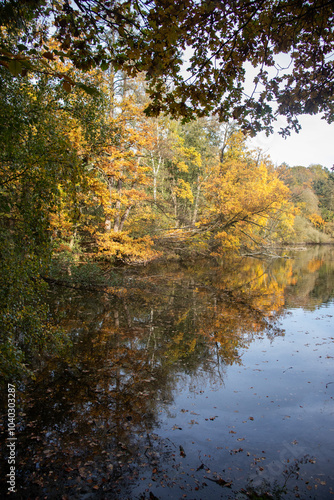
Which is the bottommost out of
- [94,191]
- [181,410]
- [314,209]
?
[181,410]

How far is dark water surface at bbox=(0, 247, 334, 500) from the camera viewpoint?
3717mm

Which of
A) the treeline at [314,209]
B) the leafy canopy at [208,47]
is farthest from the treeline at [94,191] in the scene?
the treeline at [314,209]

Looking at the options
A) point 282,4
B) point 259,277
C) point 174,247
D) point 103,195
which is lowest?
point 259,277

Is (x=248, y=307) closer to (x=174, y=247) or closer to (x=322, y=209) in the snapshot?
(x=174, y=247)

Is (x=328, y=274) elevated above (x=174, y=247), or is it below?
below

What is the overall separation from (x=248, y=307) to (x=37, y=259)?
361 inches

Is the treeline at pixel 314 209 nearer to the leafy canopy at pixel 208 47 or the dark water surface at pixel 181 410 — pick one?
the dark water surface at pixel 181 410

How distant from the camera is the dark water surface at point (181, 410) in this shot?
12.2 feet

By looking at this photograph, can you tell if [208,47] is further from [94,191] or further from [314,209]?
[314,209]

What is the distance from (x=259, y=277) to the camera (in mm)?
19859

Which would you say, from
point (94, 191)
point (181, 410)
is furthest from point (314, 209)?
point (181, 410)

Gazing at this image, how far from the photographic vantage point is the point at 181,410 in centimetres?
527

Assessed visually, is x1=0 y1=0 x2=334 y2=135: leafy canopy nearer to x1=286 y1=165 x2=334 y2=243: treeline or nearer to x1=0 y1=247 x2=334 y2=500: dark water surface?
x1=0 y1=247 x2=334 y2=500: dark water surface

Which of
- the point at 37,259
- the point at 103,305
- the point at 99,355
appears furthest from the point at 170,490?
the point at 103,305
